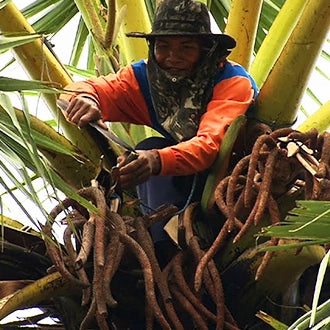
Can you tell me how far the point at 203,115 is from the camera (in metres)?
2.45

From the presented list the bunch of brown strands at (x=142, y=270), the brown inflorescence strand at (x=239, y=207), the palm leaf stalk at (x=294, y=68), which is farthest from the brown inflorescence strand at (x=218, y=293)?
the palm leaf stalk at (x=294, y=68)

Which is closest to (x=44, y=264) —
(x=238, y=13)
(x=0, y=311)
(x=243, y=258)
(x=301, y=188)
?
(x=0, y=311)

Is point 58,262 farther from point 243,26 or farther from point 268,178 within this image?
point 243,26

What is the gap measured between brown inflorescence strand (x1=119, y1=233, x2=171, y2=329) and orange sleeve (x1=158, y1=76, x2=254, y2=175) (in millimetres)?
252

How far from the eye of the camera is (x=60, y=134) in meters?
2.48

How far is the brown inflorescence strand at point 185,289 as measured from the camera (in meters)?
2.05

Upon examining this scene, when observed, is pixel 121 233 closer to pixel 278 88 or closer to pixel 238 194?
pixel 238 194

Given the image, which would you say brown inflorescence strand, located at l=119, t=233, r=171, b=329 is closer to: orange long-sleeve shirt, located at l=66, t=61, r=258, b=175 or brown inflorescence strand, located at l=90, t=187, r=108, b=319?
brown inflorescence strand, located at l=90, t=187, r=108, b=319

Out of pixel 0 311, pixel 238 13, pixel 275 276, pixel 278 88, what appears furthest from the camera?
pixel 238 13

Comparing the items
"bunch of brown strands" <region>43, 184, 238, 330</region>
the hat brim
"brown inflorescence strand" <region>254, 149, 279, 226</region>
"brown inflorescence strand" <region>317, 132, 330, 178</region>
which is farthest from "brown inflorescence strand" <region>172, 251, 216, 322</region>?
the hat brim

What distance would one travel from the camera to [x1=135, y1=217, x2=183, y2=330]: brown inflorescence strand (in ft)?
6.64

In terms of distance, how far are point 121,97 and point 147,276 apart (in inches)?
26.8

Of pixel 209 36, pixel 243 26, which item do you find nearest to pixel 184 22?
pixel 209 36

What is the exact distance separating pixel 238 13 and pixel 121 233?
946 millimetres
